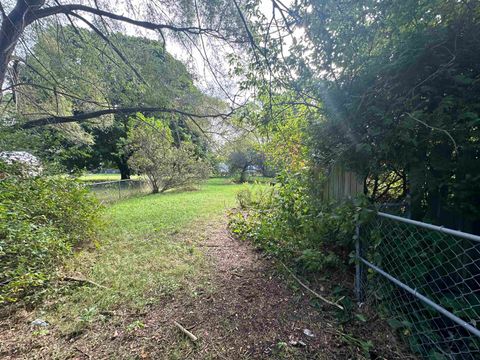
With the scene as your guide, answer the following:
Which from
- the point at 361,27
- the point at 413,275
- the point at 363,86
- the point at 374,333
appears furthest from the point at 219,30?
the point at 374,333

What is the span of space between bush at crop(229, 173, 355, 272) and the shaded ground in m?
0.53

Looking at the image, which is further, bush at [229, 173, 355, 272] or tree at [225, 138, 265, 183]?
tree at [225, 138, 265, 183]

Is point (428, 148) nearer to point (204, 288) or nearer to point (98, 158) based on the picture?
point (204, 288)

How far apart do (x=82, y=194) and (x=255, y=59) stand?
11.6 feet

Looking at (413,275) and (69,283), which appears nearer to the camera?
(413,275)

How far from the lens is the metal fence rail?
4.99 ft

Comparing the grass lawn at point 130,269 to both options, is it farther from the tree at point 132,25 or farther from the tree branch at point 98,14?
the tree branch at point 98,14

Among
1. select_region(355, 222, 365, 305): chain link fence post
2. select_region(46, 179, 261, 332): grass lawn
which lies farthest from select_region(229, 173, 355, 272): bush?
select_region(46, 179, 261, 332): grass lawn

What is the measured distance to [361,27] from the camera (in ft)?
6.40

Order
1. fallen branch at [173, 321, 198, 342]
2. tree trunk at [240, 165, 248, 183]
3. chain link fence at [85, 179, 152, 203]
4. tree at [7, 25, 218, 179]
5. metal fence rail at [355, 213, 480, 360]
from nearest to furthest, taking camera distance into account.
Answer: metal fence rail at [355, 213, 480, 360]
fallen branch at [173, 321, 198, 342]
tree at [7, 25, 218, 179]
chain link fence at [85, 179, 152, 203]
tree trunk at [240, 165, 248, 183]

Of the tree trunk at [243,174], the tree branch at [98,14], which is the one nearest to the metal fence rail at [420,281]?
the tree branch at [98,14]

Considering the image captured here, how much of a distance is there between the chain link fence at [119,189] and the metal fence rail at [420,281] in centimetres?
659

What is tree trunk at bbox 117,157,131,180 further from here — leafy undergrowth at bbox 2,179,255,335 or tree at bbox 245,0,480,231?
tree at bbox 245,0,480,231

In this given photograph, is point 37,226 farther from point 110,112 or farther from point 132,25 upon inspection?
point 132,25
